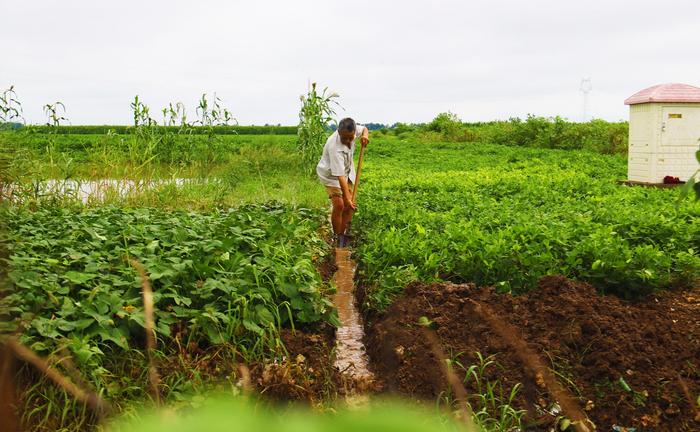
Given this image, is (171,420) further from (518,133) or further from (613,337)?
(518,133)

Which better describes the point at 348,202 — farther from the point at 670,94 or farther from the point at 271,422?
the point at 271,422

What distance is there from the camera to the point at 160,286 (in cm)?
501

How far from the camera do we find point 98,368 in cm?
405

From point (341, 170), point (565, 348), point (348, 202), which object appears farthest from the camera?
point (341, 170)

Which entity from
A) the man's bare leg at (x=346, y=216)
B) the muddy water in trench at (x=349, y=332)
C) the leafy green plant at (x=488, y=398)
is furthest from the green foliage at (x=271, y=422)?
the man's bare leg at (x=346, y=216)

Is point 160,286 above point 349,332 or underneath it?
above

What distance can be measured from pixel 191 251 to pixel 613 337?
9.91 ft

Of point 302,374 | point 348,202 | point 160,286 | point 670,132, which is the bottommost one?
point 302,374

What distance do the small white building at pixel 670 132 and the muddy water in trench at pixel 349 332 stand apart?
7.59 m

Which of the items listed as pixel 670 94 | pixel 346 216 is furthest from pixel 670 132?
pixel 346 216

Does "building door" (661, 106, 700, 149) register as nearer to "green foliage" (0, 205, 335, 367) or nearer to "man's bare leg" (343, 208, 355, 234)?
"man's bare leg" (343, 208, 355, 234)

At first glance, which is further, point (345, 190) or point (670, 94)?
point (670, 94)

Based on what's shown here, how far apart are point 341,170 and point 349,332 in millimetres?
3547

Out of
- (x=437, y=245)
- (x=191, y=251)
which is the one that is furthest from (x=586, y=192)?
(x=191, y=251)
